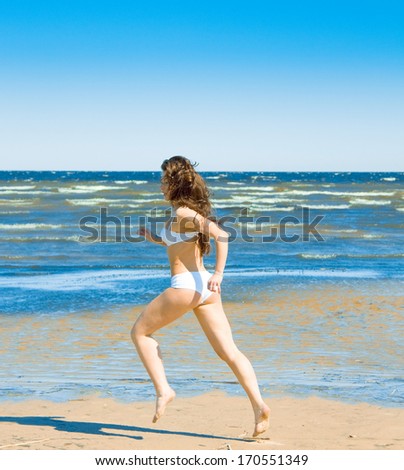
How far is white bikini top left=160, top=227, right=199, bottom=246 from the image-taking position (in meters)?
4.73

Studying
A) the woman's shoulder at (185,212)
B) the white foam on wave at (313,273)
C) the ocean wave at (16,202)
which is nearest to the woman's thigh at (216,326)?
the woman's shoulder at (185,212)

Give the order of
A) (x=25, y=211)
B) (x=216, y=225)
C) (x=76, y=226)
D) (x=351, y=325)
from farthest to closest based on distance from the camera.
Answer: (x=25, y=211) < (x=76, y=226) < (x=351, y=325) < (x=216, y=225)

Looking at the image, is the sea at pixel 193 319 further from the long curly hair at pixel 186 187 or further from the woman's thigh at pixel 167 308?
the long curly hair at pixel 186 187

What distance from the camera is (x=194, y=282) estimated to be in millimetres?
4680

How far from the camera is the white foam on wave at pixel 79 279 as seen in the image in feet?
40.0

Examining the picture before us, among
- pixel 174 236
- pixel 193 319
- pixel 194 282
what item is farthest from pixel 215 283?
pixel 193 319

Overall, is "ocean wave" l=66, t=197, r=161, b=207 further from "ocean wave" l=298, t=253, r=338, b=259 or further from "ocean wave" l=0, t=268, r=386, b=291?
"ocean wave" l=0, t=268, r=386, b=291

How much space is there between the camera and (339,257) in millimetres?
16766

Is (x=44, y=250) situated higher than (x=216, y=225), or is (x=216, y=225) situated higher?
(x=216, y=225)

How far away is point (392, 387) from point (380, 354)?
1292 millimetres

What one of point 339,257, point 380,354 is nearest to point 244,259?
point 339,257

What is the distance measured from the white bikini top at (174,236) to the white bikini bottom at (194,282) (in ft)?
0.70

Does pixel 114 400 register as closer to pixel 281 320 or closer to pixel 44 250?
pixel 281 320

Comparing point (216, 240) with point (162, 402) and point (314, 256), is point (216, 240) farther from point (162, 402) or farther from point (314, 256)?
point (314, 256)
